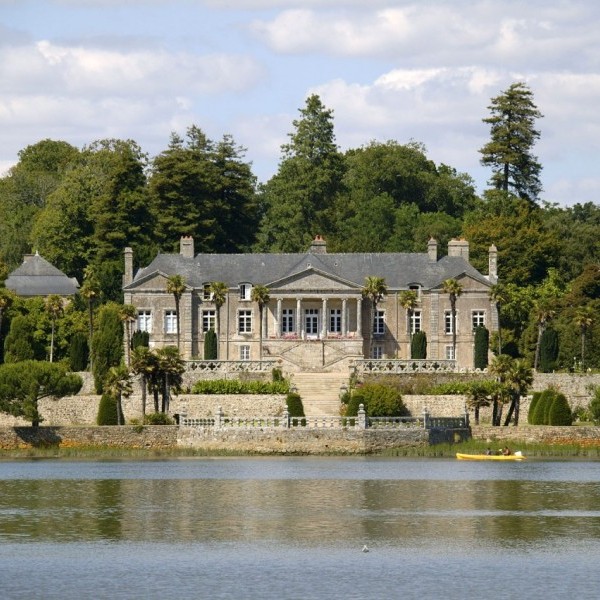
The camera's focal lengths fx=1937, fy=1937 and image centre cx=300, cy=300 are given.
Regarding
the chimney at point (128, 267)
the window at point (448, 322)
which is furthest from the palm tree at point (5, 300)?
the window at point (448, 322)

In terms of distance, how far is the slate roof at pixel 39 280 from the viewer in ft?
357

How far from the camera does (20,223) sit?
129000mm

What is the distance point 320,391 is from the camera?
87.6 metres

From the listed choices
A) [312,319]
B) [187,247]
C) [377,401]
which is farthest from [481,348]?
[187,247]

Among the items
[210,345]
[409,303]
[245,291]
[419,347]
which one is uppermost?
[245,291]

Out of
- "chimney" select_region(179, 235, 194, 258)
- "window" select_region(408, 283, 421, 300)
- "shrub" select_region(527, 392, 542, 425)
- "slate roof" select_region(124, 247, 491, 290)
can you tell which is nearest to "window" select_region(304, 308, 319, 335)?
"slate roof" select_region(124, 247, 491, 290)

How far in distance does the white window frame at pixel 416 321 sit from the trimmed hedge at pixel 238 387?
14.5 m

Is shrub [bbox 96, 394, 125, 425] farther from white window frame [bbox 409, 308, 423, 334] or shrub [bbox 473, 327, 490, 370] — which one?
white window frame [bbox 409, 308, 423, 334]

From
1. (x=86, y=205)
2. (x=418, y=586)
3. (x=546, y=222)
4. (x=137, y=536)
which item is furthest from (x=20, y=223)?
(x=418, y=586)

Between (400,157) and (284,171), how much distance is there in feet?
36.5

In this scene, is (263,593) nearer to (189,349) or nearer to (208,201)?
(189,349)

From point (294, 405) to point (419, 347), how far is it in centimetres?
1435

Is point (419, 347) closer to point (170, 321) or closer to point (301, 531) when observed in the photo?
point (170, 321)

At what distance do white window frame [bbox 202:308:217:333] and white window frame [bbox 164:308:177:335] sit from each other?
151 cm
